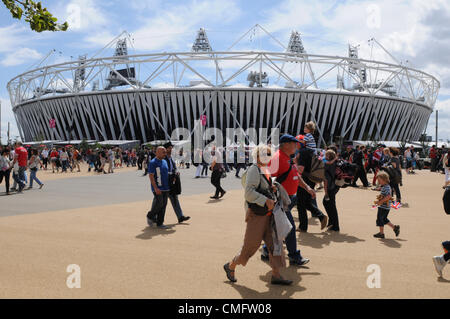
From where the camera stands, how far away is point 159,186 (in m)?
7.31

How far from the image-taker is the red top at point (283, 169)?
4.64 meters

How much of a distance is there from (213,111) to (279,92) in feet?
31.0

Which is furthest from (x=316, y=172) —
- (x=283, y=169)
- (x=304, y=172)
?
(x=283, y=169)

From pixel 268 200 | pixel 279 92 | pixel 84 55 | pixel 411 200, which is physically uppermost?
pixel 84 55

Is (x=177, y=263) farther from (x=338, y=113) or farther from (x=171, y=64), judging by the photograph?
(x=338, y=113)

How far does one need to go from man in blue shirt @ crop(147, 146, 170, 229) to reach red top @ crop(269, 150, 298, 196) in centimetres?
302

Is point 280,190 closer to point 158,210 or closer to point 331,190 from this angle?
point 331,190

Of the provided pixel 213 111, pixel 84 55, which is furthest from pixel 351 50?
pixel 84 55

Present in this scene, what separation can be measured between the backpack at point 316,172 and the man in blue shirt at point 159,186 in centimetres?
263

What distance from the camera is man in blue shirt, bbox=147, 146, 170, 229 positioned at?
723 centimetres

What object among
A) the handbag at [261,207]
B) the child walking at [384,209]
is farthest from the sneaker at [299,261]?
the child walking at [384,209]

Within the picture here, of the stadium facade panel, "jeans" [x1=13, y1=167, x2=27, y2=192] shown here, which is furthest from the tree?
the stadium facade panel

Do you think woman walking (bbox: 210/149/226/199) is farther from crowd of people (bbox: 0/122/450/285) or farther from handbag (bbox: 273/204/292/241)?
handbag (bbox: 273/204/292/241)

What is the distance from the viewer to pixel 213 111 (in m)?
53.9
